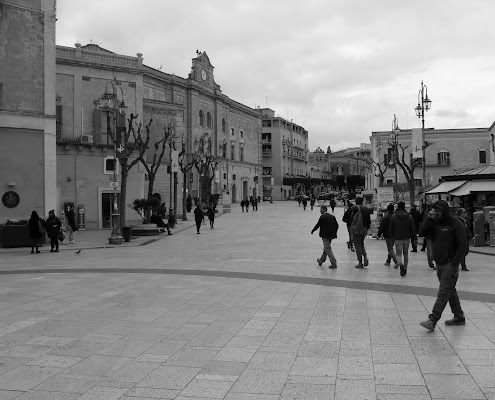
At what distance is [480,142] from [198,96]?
1380 inches

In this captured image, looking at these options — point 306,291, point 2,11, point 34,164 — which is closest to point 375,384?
point 306,291

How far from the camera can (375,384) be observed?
4.67 meters

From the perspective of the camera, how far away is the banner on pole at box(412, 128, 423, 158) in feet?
94.9

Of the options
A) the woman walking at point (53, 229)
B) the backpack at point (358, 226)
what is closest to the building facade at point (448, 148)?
the woman walking at point (53, 229)

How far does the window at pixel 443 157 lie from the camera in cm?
6531

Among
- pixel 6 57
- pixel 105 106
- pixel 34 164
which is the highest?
pixel 6 57

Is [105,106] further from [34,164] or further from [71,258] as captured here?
[71,258]

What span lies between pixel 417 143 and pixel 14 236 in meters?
21.4

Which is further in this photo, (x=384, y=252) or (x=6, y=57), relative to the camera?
(x=6, y=57)

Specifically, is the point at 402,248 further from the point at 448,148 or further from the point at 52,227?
the point at 448,148

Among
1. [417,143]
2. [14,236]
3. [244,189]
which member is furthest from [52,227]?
[244,189]

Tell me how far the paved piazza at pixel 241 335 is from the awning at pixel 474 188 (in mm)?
5789

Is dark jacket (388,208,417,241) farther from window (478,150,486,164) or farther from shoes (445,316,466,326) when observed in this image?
window (478,150,486,164)

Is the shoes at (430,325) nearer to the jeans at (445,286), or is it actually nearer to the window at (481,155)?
the jeans at (445,286)
